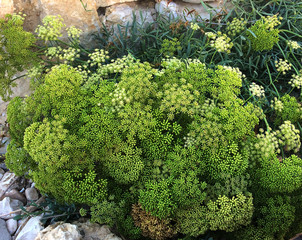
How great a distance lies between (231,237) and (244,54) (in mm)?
2957

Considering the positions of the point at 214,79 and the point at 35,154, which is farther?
the point at 214,79

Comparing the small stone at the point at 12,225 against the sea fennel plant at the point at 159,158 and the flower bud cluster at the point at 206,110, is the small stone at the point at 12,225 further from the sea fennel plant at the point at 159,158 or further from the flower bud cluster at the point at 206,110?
the flower bud cluster at the point at 206,110

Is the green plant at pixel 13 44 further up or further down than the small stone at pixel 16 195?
further up

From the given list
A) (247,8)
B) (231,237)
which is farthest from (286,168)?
(247,8)

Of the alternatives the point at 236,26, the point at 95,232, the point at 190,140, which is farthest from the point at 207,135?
the point at 236,26

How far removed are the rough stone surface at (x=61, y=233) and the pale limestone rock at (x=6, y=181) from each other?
1.57 metres

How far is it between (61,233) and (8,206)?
1409mm

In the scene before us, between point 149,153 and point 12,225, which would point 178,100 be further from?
point 12,225

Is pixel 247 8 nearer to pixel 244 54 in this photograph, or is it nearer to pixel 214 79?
pixel 244 54

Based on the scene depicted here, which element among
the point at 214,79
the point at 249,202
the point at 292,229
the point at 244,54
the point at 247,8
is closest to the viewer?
the point at 249,202

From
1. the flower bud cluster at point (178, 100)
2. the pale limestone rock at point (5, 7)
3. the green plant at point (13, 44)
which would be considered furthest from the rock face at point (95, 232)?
the pale limestone rock at point (5, 7)

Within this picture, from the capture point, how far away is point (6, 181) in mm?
3938

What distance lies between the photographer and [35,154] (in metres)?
2.87

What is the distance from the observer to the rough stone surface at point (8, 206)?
3.45 meters
